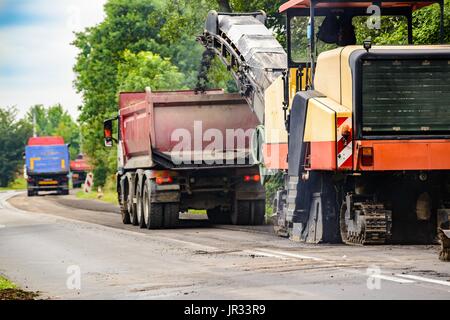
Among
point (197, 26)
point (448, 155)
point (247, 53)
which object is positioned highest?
point (197, 26)

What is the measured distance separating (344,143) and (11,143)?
359 feet

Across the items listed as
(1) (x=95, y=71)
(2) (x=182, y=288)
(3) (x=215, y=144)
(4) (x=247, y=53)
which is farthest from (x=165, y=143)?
(1) (x=95, y=71)

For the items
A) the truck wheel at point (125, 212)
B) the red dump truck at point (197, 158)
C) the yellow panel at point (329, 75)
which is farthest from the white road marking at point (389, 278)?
the truck wheel at point (125, 212)

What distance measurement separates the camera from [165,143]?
2498cm

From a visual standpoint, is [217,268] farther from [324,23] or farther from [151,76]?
[151,76]

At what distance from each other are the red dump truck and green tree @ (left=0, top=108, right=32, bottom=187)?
93758 millimetres

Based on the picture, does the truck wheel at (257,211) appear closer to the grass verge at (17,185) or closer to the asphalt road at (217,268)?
the asphalt road at (217,268)

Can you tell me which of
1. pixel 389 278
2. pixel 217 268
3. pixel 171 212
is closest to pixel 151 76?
pixel 171 212

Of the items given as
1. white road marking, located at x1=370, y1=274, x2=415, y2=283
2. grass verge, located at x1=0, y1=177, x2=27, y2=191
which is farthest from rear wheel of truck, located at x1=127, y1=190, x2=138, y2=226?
grass verge, located at x1=0, y1=177, x2=27, y2=191

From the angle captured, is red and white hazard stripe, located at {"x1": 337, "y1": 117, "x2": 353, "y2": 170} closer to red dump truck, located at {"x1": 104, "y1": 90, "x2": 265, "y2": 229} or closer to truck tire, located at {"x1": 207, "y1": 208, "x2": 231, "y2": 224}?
red dump truck, located at {"x1": 104, "y1": 90, "x2": 265, "y2": 229}

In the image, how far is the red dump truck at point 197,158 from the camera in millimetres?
24734

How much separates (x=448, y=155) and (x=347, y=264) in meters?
3.23

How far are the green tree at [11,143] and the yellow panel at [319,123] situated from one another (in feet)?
334
